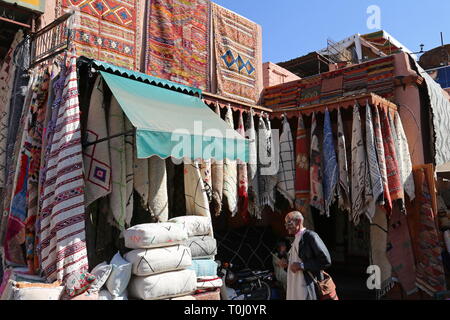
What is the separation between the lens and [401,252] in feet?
18.2

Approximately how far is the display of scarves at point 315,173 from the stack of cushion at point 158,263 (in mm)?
2460

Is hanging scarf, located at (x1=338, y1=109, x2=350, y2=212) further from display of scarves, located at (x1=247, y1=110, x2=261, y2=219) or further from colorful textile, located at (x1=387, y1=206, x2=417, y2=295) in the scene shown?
display of scarves, located at (x1=247, y1=110, x2=261, y2=219)

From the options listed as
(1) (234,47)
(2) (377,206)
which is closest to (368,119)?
(2) (377,206)

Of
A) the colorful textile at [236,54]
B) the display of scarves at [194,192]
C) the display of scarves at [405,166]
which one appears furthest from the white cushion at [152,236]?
the colorful textile at [236,54]

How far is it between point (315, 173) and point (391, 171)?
3.49 ft

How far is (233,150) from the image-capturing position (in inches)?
161

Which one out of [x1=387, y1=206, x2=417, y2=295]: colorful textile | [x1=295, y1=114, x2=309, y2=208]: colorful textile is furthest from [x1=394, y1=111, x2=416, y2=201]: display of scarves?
[x1=295, y1=114, x2=309, y2=208]: colorful textile

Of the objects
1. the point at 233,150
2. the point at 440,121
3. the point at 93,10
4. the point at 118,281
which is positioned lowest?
the point at 118,281

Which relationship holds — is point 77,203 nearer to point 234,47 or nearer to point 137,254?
point 137,254

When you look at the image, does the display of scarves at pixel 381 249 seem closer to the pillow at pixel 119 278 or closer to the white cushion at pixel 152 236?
the white cushion at pixel 152 236

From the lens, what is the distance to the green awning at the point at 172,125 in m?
3.32

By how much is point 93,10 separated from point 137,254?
4078 millimetres

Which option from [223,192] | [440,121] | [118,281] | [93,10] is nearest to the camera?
[118,281]

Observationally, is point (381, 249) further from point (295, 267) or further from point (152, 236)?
point (152, 236)
